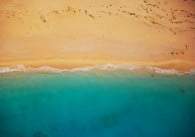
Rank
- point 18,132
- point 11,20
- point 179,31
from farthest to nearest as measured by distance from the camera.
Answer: point 179,31 → point 11,20 → point 18,132

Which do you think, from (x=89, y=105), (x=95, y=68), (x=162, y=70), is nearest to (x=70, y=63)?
(x=95, y=68)

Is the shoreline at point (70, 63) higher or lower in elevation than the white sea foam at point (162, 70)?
higher

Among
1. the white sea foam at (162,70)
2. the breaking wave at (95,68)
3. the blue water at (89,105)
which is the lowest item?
the blue water at (89,105)

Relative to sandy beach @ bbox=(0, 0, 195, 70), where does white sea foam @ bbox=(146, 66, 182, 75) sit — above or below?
below

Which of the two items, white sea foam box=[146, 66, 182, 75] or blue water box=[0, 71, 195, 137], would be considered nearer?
blue water box=[0, 71, 195, 137]

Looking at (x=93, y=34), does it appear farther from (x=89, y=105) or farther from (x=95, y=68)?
(x=89, y=105)

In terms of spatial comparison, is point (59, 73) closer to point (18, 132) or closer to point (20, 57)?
point (20, 57)

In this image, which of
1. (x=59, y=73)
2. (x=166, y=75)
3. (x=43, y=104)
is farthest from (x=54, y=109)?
(x=166, y=75)

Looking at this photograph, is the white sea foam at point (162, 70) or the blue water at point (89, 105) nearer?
the blue water at point (89, 105)
